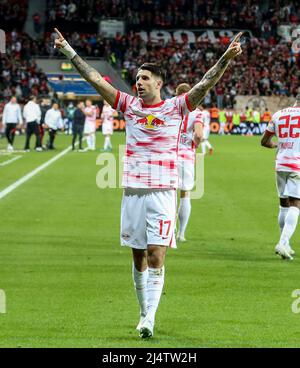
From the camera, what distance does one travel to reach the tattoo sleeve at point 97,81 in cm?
979

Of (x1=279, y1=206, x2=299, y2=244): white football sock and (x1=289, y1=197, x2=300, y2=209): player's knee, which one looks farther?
(x1=289, y1=197, x2=300, y2=209): player's knee

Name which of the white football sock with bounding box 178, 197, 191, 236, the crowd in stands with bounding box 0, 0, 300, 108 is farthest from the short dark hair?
the crowd in stands with bounding box 0, 0, 300, 108

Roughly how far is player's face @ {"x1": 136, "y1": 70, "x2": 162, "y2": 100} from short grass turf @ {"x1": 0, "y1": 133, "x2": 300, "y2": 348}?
2137 millimetres

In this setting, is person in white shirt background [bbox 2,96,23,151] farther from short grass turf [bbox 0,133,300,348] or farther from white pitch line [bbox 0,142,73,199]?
short grass turf [bbox 0,133,300,348]

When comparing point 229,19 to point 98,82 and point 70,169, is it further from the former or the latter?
point 98,82

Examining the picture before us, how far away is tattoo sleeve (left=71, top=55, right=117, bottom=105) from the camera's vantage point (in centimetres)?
979

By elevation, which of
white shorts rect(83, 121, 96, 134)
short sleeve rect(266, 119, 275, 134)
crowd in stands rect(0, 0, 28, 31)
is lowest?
white shorts rect(83, 121, 96, 134)

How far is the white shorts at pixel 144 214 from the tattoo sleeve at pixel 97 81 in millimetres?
881

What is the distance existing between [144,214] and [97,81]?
1.29 meters

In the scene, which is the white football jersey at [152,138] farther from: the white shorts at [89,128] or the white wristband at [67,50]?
the white shorts at [89,128]

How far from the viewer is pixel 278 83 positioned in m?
72.3

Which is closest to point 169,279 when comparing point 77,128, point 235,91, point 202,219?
point 202,219
